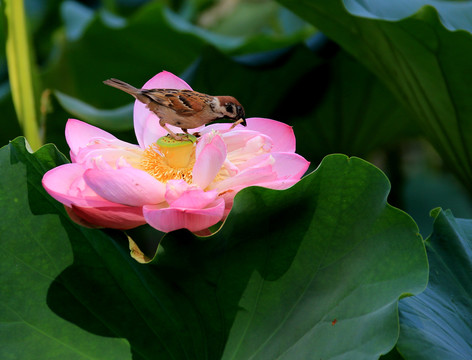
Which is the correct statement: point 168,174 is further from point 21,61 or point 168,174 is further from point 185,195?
point 21,61

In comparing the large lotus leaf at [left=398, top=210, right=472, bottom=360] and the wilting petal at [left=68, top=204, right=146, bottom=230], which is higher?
the wilting petal at [left=68, top=204, right=146, bottom=230]

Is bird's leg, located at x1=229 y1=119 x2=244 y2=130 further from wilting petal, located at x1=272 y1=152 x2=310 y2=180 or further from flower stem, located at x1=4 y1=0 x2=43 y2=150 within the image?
flower stem, located at x1=4 y1=0 x2=43 y2=150

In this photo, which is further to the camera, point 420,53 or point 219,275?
point 420,53

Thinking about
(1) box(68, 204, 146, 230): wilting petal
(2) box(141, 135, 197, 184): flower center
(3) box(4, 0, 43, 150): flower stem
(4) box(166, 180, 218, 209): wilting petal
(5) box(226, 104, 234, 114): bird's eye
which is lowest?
(3) box(4, 0, 43, 150): flower stem

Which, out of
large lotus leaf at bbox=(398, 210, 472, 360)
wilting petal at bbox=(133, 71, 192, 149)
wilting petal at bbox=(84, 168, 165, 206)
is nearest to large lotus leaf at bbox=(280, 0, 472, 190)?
large lotus leaf at bbox=(398, 210, 472, 360)

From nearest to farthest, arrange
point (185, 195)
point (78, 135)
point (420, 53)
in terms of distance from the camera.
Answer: point (185, 195) → point (78, 135) → point (420, 53)

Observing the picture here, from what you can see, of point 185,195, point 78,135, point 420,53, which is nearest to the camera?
point 185,195

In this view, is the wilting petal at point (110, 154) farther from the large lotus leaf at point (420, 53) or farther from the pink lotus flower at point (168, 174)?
the large lotus leaf at point (420, 53)

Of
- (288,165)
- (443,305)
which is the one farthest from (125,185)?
(443,305)
